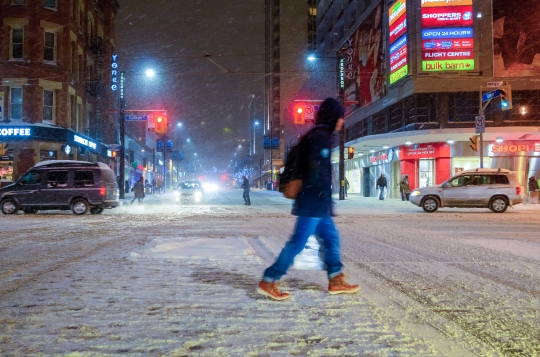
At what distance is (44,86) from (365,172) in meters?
27.8

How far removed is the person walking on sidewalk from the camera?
4461 mm

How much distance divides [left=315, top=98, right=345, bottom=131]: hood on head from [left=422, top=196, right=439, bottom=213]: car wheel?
16.3 metres

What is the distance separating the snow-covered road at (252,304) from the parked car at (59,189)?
1034cm

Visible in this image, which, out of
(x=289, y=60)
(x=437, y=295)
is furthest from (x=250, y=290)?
(x=289, y=60)

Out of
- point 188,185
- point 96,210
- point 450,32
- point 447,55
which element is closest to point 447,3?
point 450,32

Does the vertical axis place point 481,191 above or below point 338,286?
above

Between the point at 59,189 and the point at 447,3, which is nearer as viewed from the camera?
the point at 59,189

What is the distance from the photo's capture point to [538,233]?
1107cm

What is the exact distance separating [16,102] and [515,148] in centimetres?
3240

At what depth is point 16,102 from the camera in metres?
29.5

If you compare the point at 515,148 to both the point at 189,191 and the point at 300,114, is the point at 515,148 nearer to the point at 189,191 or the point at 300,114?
the point at 300,114

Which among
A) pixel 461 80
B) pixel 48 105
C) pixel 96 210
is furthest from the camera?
pixel 461 80

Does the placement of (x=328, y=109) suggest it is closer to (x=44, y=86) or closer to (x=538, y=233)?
(x=538, y=233)

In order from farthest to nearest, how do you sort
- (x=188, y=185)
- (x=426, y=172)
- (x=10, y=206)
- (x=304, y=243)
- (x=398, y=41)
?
(x=398, y=41) < (x=188, y=185) < (x=426, y=172) < (x=10, y=206) < (x=304, y=243)
